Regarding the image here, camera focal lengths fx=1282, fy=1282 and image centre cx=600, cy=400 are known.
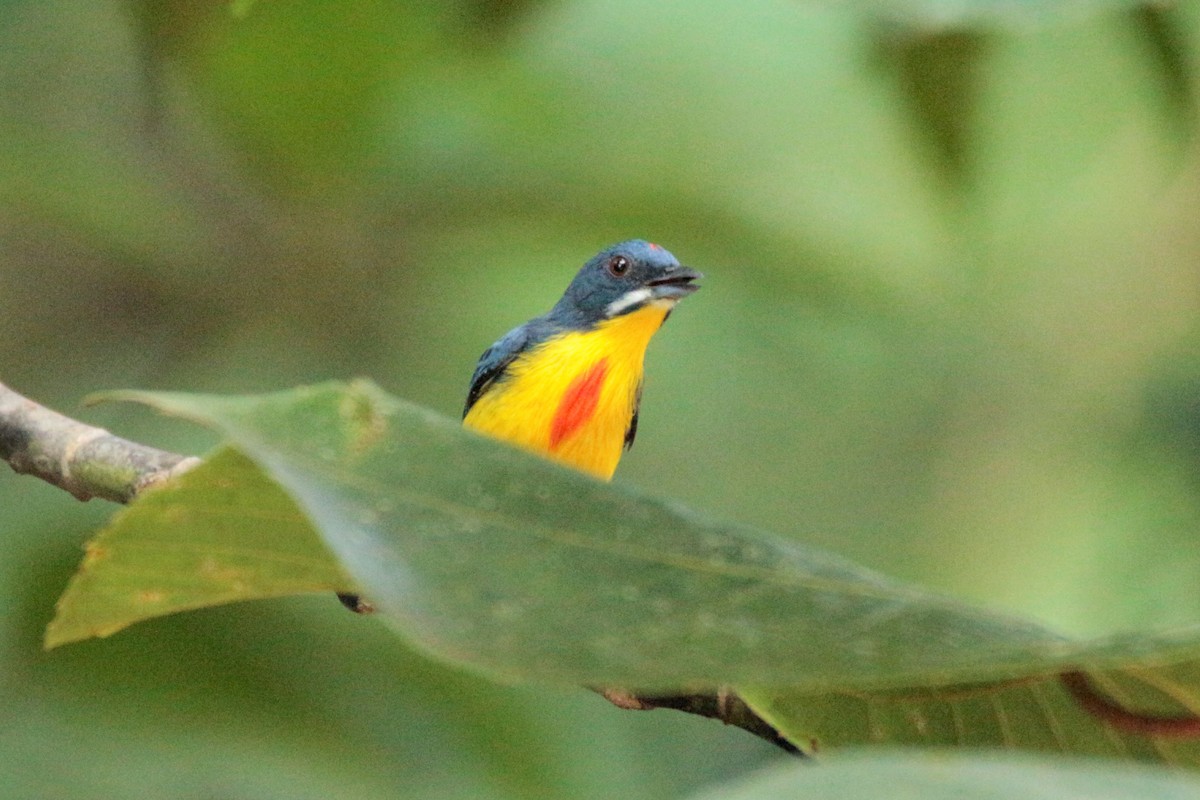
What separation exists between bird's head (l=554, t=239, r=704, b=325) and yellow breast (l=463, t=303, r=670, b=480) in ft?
0.07

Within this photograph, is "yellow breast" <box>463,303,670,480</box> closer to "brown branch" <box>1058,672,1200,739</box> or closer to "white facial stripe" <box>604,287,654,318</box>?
"white facial stripe" <box>604,287,654,318</box>

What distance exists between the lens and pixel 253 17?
1.86m

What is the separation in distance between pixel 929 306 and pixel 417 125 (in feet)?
3.74

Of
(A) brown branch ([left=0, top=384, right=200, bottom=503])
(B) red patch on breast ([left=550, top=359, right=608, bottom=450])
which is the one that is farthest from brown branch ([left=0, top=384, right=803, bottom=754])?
(B) red patch on breast ([left=550, top=359, right=608, bottom=450])

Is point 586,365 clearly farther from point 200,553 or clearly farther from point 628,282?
point 200,553

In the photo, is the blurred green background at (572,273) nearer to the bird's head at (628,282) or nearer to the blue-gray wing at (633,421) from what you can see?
the bird's head at (628,282)

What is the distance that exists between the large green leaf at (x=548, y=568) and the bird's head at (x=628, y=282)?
1.46 metres

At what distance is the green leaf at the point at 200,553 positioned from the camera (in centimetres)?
54

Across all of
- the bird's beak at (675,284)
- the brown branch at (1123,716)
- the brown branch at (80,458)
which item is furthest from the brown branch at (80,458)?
the bird's beak at (675,284)

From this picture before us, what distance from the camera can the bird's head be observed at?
2.01m

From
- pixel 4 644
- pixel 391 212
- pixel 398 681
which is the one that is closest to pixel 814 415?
pixel 391 212

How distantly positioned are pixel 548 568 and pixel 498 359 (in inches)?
61.2

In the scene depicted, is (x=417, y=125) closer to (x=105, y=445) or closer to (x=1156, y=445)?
(x=105, y=445)

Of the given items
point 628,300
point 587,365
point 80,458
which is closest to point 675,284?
point 628,300
